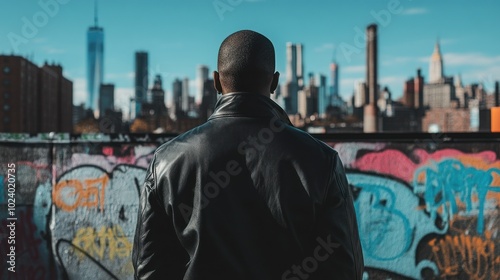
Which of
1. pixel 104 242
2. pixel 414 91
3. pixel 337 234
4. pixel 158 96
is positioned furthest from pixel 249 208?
pixel 158 96

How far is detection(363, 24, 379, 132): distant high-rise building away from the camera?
52.2 m

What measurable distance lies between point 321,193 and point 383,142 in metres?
4.73

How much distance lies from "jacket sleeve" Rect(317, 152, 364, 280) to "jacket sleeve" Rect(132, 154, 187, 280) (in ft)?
1.62

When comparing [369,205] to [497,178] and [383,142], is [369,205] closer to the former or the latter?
[383,142]

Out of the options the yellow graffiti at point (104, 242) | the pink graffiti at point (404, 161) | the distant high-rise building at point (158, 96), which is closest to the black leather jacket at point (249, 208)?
the pink graffiti at point (404, 161)

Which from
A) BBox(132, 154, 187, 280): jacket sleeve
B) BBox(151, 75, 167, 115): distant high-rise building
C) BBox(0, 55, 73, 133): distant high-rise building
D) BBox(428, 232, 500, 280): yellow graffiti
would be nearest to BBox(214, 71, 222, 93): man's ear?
BBox(132, 154, 187, 280): jacket sleeve

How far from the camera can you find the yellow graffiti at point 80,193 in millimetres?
6566

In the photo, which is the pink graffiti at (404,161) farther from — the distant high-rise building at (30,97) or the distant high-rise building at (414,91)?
the distant high-rise building at (414,91)

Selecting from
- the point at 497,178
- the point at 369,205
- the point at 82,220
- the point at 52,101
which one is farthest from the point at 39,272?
the point at 52,101

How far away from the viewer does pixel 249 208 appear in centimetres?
191

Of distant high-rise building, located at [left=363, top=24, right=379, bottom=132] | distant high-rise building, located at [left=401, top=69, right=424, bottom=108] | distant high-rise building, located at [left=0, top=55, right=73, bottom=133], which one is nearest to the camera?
distant high-rise building, located at [left=363, top=24, right=379, bottom=132]

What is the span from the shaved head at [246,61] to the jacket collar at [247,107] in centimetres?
3

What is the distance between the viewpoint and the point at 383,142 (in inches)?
253

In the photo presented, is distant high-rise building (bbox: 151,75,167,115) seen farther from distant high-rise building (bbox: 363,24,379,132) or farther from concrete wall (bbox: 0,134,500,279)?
concrete wall (bbox: 0,134,500,279)
